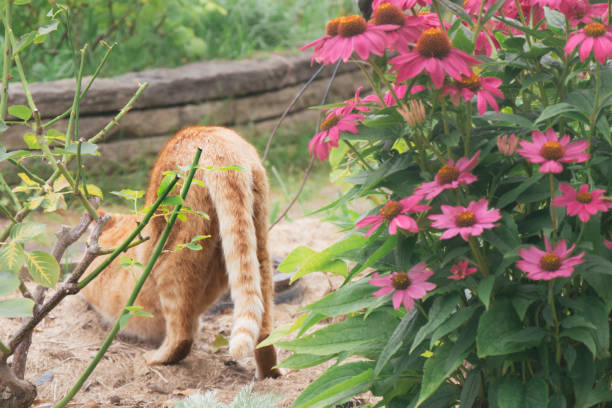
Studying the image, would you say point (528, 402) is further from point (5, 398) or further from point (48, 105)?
point (48, 105)

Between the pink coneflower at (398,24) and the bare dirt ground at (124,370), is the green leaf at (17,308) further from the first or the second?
the pink coneflower at (398,24)

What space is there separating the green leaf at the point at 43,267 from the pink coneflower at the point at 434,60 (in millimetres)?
1026

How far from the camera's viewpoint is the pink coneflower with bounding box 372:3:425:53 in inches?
56.7

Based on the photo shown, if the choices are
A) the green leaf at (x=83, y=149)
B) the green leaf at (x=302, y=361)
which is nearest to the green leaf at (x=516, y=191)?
the green leaf at (x=302, y=361)

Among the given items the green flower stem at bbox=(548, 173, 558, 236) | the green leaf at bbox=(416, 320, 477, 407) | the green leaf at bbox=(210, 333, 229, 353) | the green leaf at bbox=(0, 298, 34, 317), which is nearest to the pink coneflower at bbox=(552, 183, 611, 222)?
the green flower stem at bbox=(548, 173, 558, 236)

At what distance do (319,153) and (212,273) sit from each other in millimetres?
1341

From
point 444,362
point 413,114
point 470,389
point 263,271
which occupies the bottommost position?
point 263,271

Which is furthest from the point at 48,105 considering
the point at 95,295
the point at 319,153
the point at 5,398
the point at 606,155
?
the point at 606,155

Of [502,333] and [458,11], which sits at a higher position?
[458,11]

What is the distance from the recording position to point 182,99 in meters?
6.52

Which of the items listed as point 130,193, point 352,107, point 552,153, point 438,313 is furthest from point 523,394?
point 130,193

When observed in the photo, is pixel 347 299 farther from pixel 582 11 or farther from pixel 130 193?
pixel 582 11

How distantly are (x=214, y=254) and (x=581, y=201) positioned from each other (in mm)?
1712

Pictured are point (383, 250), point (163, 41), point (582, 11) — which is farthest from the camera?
point (163, 41)
